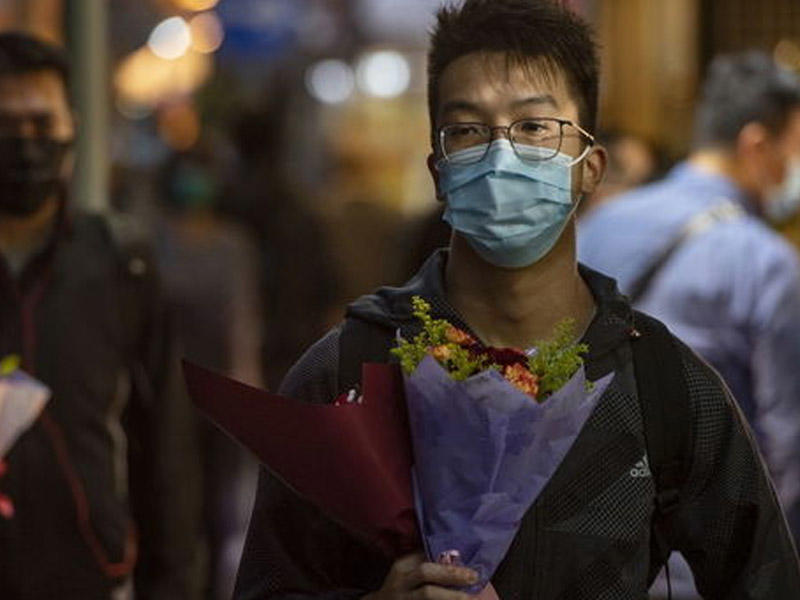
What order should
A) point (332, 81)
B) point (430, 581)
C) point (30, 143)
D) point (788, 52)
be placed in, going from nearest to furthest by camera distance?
point (430, 581)
point (30, 143)
point (788, 52)
point (332, 81)

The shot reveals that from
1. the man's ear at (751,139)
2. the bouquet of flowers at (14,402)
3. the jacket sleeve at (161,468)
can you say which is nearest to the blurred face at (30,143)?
the jacket sleeve at (161,468)

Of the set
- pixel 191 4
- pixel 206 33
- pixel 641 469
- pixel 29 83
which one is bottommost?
pixel 206 33

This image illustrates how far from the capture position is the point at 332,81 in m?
34.2

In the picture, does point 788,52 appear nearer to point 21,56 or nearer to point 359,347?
point 21,56

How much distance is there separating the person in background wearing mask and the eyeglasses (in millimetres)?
2794

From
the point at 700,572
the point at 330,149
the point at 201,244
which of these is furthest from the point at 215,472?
the point at 330,149

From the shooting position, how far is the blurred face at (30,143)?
6.62 metres

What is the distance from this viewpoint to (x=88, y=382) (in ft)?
21.2

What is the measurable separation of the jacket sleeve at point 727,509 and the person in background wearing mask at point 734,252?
2.51m

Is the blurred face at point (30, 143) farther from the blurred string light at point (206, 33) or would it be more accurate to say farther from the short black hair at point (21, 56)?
the blurred string light at point (206, 33)

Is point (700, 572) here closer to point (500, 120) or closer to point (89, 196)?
point (500, 120)

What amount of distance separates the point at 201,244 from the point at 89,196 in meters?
2.34

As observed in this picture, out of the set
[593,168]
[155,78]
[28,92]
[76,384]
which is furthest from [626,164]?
[155,78]

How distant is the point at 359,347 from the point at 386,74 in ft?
80.9
